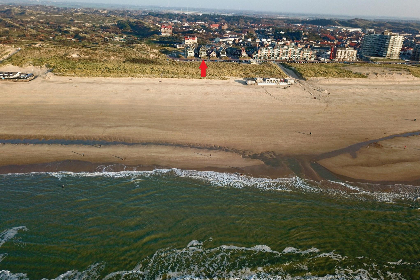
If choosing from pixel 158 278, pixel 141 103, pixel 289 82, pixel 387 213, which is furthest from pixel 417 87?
pixel 158 278

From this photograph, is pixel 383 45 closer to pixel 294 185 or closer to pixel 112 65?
pixel 112 65

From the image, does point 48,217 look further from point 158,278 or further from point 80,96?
point 80,96

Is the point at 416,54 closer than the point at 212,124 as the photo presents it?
No

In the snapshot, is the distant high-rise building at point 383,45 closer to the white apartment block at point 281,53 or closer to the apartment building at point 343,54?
the apartment building at point 343,54

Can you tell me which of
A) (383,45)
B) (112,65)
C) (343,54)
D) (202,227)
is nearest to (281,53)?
(343,54)

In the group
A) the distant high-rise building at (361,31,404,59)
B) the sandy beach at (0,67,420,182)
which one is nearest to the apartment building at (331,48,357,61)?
the distant high-rise building at (361,31,404,59)

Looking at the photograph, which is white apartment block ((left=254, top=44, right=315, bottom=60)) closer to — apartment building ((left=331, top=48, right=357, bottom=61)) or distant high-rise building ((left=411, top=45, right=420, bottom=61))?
apartment building ((left=331, top=48, right=357, bottom=61))

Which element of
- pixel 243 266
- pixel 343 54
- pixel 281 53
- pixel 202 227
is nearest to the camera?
pixel 243 266
